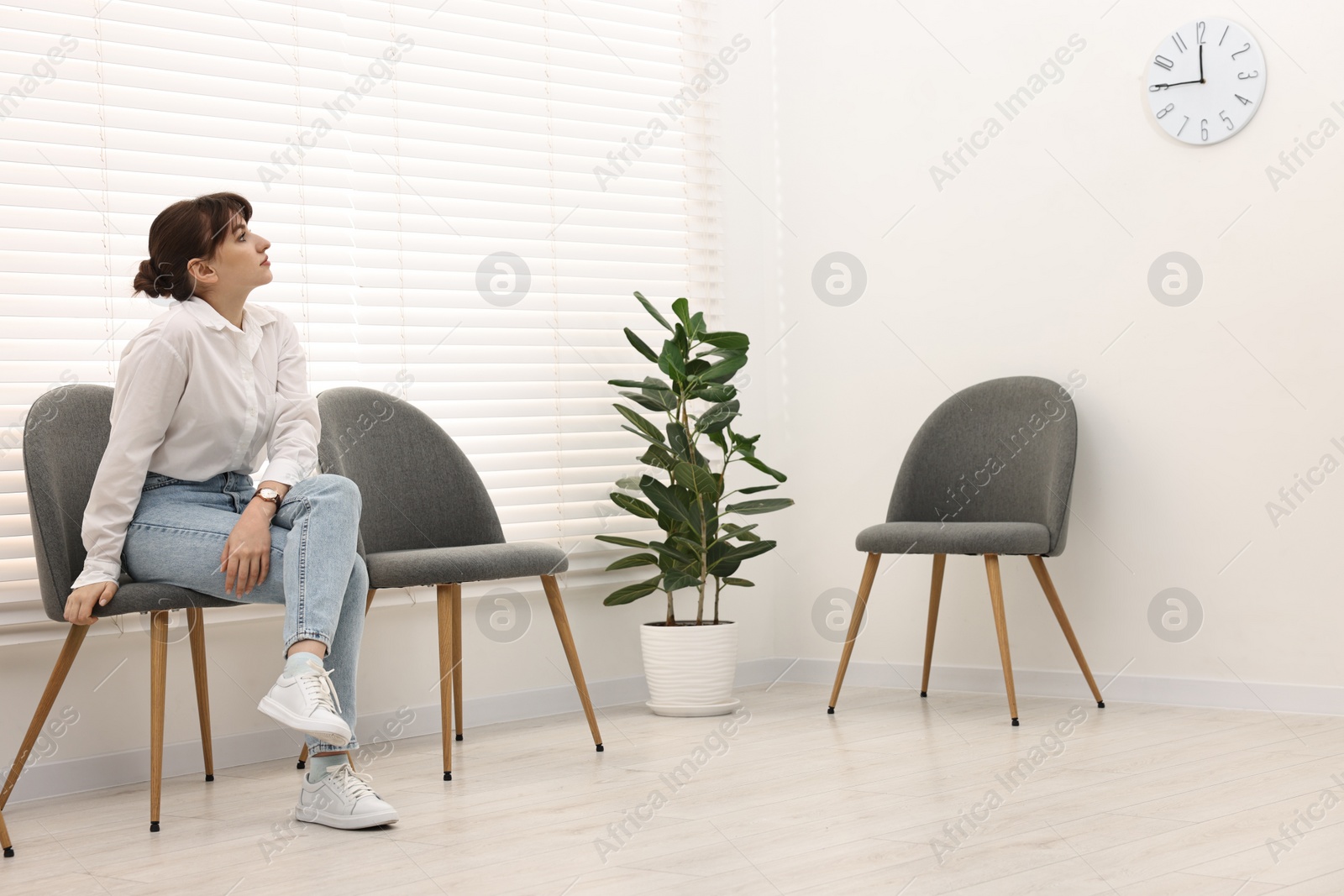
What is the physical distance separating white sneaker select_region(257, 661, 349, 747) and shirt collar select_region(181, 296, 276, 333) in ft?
2.40

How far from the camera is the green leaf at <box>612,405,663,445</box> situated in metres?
3.46

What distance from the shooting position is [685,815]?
2.23 m

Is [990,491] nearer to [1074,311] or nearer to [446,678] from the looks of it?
[1074,311]

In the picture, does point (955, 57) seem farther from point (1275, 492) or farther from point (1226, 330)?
point (1275, 492)

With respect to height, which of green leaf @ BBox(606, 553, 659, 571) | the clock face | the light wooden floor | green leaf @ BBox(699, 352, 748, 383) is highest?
the clock face

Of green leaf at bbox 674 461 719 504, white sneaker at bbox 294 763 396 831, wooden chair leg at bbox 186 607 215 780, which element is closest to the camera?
white sneaker at bbox 294 763 396 831

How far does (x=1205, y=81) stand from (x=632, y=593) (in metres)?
2.02

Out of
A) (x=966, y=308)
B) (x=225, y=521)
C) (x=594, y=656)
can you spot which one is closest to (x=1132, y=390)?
(x=966, y=308)

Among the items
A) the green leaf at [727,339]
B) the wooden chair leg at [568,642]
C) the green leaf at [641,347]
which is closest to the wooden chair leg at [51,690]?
the wooden chair leg at [568,642]

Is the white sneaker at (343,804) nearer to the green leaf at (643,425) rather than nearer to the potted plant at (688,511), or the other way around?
the potted plant at (688,511)

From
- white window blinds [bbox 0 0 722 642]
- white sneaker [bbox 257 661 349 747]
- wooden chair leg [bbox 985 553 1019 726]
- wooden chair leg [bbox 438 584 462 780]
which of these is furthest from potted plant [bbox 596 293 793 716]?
white sneaker [bbox 257 661 349 747]

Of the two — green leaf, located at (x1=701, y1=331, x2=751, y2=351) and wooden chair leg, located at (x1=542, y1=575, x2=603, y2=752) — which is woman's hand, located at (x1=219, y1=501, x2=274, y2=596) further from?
green leaf, located at (x1=701, y1=331, x2=751, y2=351)

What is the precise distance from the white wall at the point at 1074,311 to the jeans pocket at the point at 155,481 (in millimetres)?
2188

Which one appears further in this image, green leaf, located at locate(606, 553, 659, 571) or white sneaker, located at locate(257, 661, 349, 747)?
green leaf, located at locate(606, 553, 659, 571)
